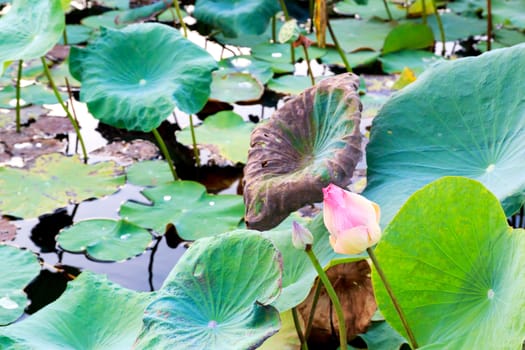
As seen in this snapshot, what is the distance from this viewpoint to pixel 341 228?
1.08 metres

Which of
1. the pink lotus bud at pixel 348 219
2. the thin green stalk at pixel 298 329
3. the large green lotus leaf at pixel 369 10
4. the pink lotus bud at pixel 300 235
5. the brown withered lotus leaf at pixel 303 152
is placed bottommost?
the large green lotus leaf at pixel 369 10

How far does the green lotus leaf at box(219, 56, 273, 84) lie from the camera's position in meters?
2.95

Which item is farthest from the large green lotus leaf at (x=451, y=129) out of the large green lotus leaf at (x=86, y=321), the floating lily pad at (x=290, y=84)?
the floating lily pad at (x=290, y=84)

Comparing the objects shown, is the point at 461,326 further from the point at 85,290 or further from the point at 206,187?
the point at 206,187

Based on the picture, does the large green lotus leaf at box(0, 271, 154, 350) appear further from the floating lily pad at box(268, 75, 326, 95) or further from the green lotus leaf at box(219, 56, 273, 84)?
the green lotus leaf at box(219, 56, 273, 84)

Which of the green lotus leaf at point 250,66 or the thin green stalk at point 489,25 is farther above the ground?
the thin green stalk at point 489,25

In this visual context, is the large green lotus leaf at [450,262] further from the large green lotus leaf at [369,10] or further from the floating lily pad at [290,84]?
the large green lotus leaf at [369,10]

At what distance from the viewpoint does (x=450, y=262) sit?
121 centimetres

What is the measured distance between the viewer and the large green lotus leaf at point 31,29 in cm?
210

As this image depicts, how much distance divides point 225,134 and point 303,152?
0.99 metres

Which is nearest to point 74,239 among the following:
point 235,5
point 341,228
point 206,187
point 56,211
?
point 56,211

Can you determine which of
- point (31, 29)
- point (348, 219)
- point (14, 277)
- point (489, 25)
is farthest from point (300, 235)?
point (489, 25)

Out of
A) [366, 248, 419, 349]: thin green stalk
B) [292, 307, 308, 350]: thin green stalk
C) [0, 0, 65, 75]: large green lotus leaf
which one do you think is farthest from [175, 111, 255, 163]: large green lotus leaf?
[366, 248, 419, 349]: thin green stalk

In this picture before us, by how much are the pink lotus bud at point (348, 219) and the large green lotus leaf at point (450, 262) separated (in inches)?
5.8
